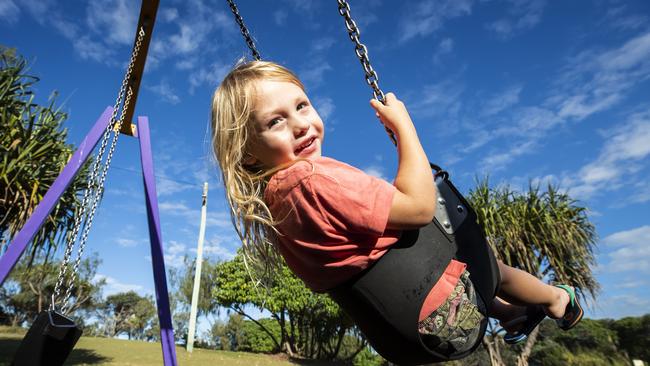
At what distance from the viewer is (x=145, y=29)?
3.77 m

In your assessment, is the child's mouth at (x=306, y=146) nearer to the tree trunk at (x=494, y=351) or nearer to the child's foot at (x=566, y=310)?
the child's foot at (x=566, y=310)

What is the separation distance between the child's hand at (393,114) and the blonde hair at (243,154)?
0.39 metres

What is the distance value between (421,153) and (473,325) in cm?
54

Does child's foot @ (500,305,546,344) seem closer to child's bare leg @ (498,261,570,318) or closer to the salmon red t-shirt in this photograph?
child's bare leg @ (498,261,570,318)

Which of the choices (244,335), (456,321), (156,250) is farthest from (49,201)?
(244,335)

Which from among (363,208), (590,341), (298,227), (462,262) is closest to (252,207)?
(298,227)

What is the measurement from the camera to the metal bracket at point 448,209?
1.28m

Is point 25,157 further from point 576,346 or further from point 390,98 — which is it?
point 576,346

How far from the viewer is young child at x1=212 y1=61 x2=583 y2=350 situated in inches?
45.5

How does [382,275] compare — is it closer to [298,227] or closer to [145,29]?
[298,227]

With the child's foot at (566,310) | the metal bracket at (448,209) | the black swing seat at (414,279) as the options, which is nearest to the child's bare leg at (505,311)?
the child's foot at (566,310)

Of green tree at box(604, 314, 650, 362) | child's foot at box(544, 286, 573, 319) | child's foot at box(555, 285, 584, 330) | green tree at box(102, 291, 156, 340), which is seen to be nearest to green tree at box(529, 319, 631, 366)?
green tree at box(604, 314, 650, 362)

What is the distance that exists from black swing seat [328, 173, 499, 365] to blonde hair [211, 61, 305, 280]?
41 centimetres

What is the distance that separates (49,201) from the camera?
11.5 ft
